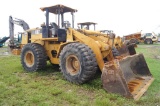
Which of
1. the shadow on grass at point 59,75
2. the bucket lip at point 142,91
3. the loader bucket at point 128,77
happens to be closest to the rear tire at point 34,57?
the shadow on grass at point 59,75

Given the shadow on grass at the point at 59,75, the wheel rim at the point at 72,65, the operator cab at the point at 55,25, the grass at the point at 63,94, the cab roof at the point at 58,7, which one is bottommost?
the grass at the point at 63,94

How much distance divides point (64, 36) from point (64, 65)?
112 centimetres

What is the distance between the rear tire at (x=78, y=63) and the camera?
465cm

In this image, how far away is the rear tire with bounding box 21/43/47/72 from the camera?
21.0 feet

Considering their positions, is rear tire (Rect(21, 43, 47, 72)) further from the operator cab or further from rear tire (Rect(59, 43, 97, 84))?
rear tire (Rect(59, 43, 97, 84))

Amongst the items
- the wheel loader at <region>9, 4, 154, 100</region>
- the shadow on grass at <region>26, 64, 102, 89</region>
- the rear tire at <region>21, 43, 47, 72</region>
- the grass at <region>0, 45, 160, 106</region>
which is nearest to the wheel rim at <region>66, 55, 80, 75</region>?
→ the wheel loader at <region>9, 4, 154, 100</region>

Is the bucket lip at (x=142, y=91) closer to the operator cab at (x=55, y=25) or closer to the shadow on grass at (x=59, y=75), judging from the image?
the shadow on grass at (x=59, y=75)

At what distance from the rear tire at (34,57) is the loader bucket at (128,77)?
2819 mm

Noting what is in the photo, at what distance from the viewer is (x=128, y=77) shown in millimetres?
5148

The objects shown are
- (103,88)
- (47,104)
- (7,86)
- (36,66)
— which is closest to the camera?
(47,104)

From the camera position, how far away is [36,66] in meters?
6.43

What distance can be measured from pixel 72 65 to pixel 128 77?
1607mm

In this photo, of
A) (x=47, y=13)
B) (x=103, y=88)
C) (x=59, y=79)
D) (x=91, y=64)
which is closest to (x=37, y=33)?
(x=47, y=13)

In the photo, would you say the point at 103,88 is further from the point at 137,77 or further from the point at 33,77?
the point at 33,77
